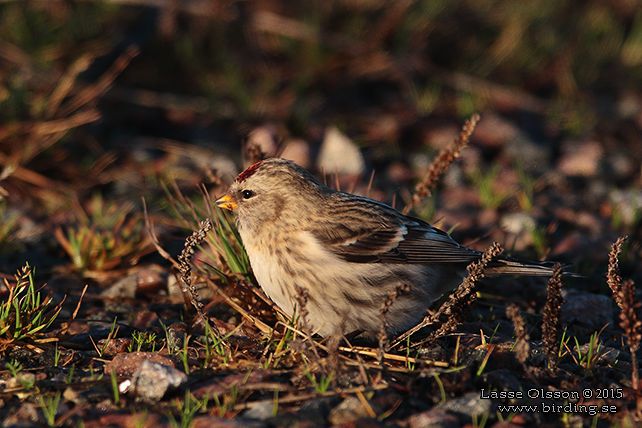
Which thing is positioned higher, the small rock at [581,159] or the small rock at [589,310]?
the small rock at [581,159]

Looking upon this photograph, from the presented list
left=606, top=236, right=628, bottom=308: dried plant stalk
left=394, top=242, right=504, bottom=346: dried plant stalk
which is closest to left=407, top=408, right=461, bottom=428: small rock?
left=394, top=242, right=504, bottom=346: dried plant stalk

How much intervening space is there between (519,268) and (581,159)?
3.09 metres

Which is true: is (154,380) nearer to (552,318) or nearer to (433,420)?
(433,420)

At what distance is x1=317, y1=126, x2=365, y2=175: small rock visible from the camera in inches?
269

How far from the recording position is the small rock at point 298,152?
6.88 meters

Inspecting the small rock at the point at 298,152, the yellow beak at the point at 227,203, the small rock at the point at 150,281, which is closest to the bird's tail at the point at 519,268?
the yellow beak at the point at 227,203

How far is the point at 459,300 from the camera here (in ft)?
13.4

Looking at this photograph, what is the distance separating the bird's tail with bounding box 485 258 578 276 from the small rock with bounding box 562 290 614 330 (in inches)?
20.5

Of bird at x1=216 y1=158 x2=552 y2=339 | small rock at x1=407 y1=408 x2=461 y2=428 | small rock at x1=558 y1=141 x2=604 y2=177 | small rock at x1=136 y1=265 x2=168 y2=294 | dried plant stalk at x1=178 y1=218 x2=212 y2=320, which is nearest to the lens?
small rock at x1=407 y1=408 x2=461 y2=428

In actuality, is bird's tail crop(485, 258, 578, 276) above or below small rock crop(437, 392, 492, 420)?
above

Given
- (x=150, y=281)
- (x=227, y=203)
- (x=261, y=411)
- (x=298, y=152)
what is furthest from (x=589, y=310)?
(x=298, y=152)

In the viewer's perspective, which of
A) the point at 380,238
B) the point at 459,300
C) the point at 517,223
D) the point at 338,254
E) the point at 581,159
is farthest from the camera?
the point at 581,159

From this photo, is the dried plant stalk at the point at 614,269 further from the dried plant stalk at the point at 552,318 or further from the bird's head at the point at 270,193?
the bird's head at the point at 270,193

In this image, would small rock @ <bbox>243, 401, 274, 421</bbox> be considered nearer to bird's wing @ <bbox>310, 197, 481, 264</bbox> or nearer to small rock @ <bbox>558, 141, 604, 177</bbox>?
bird's wing @ <bbox>310, 197, 481, 264</bbox>
